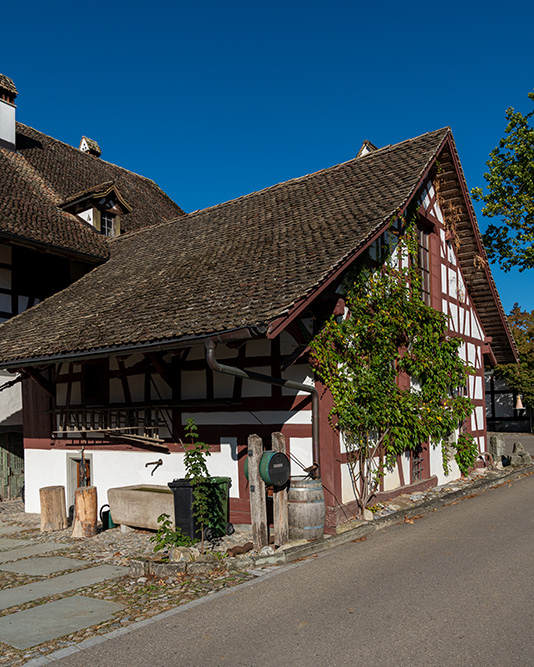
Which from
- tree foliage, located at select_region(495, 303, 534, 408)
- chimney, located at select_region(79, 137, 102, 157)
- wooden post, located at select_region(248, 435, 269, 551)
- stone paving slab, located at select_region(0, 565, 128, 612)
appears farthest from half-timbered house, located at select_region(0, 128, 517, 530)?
tree foliage, located at select_region(495, 303, 534, 408)

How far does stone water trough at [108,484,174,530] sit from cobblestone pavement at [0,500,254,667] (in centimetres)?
23

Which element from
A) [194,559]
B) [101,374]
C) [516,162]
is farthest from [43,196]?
[516,162]

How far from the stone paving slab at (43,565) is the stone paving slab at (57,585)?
0.40 m

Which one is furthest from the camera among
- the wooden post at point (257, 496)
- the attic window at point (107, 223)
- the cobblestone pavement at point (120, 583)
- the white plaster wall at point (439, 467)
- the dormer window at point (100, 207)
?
the attic window at point (107, 223)

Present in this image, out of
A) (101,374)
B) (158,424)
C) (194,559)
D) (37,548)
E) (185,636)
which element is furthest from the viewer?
(101,374)

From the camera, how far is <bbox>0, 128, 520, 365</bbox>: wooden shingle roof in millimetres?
9156

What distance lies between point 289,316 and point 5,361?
5.99m

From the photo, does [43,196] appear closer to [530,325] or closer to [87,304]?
[87,304]

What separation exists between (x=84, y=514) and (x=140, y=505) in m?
1.03

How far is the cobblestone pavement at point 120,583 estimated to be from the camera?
5.54 metres

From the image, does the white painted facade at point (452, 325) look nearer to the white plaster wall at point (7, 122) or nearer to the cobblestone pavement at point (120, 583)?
the cobblestone pavement at point (120, 583)

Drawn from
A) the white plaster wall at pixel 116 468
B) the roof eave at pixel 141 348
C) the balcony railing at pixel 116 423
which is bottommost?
the white plaster wall at pixel 116 468

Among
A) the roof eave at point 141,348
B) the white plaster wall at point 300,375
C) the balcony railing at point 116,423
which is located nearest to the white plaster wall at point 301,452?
the white plaster wall at point 300,375

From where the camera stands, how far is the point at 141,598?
256 inches
